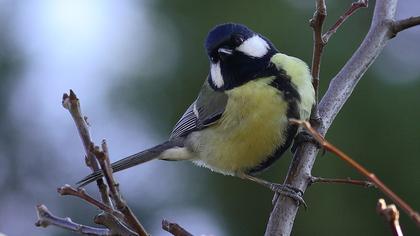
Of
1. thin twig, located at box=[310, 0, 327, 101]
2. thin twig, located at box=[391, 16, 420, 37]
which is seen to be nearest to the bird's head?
thin twig, located at box=[310, 0, 327, 101]

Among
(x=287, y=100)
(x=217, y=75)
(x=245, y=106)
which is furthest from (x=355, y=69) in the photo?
(x=217, y=75)

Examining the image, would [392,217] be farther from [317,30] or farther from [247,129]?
[247,129]

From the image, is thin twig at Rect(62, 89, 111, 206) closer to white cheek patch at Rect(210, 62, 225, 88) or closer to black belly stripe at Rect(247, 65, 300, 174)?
black belly stripe at Rect(247, 65, 300, 174)

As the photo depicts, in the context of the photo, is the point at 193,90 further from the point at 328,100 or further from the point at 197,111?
the point at 328,100

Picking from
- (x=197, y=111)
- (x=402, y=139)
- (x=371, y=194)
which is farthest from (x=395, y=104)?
(x=197, y=111)

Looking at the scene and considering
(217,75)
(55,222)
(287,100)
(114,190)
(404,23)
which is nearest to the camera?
(114,190)

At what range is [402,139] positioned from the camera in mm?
4027

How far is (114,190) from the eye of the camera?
121 cm

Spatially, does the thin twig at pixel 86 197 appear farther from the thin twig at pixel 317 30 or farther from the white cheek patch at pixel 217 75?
the white cheek patch at pixel 217 75

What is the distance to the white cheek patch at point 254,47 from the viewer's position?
8.27 ft

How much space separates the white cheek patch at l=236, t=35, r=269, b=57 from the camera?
2520mm

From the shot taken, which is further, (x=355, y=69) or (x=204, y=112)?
(x=204, y=112)

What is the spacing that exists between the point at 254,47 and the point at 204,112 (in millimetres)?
295

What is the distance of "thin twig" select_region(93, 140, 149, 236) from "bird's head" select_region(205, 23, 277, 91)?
51.0 inches
